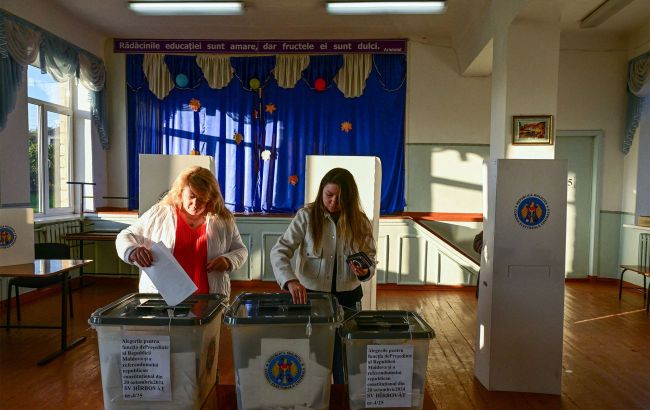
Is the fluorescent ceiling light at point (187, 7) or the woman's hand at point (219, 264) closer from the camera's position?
the woman's hand at point (219, 264)

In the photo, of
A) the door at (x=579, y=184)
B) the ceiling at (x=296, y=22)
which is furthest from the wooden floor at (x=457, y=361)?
the ceiling at (x=296, y=22)

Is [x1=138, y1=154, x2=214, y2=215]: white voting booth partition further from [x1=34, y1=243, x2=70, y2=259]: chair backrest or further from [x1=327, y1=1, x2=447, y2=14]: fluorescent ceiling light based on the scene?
[x1=327, y1=1, x2=447, y2=14]: fluorescent ceiling light

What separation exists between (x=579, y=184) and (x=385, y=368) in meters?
6.55

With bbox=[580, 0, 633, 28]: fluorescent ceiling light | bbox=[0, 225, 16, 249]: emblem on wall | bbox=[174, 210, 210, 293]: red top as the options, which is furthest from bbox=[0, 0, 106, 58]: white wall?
bbox=[580, 0, 633, 28]: fluorescent ceiling light

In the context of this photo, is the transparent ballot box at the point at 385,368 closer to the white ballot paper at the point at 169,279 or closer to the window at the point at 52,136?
the white ballot paper at the point at 169,279

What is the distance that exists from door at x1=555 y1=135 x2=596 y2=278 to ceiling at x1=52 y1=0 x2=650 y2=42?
1.54 m

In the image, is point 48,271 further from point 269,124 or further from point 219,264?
point 269,124

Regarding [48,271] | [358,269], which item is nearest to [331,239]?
[358,269]

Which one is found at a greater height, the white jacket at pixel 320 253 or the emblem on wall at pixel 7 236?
the white jacket at pixel 320 253

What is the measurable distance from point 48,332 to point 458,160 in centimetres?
547

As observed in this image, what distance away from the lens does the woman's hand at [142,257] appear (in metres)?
1.34

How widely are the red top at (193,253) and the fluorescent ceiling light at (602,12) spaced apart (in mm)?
5071

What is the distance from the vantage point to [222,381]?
10.3 ft

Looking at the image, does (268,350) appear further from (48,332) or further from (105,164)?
(105,164)
